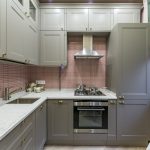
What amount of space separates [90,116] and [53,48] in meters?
1.47

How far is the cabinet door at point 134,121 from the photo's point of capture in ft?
10.2

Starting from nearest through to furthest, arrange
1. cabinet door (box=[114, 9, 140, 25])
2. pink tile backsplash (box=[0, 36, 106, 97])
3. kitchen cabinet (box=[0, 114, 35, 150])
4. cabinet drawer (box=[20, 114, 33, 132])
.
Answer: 1. kitchen cabinet (box=[0, 114, 35, 150])
2. cabinet drawer (box=[20, 114, 33, 132])
3. cabinet door (box=[114, 9, 140, 25])
4. pink tile backsplash (box=[0, 36, 106, 97])

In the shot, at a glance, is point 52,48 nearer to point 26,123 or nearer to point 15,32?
point 15,32

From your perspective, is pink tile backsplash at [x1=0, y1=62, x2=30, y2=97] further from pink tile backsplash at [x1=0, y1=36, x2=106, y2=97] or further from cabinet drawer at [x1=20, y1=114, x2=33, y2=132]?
cabinet drawer at [x1=20, y1=114, x2=33, y2=132]

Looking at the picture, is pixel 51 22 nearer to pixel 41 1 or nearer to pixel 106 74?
pixel 41 1

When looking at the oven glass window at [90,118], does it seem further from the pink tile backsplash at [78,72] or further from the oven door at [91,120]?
the pink tile backsplash at [78,72]

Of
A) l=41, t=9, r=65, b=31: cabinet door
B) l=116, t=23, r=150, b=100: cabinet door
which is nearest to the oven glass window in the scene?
l=116, t=23, r=150, b=100: cabinet door

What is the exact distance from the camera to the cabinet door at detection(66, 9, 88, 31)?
144 inches

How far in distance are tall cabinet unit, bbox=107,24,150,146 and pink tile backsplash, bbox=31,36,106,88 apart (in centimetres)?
93

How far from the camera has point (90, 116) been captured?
10.4 feet

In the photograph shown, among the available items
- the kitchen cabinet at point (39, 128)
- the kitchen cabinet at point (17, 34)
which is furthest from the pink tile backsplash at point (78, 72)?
the kitchen cabinet at point (39, 128)

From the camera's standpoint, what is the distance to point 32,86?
146 inches

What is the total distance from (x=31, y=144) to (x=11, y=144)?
0.68 metres

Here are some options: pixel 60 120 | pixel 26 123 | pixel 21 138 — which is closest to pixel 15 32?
pixel 26 123
